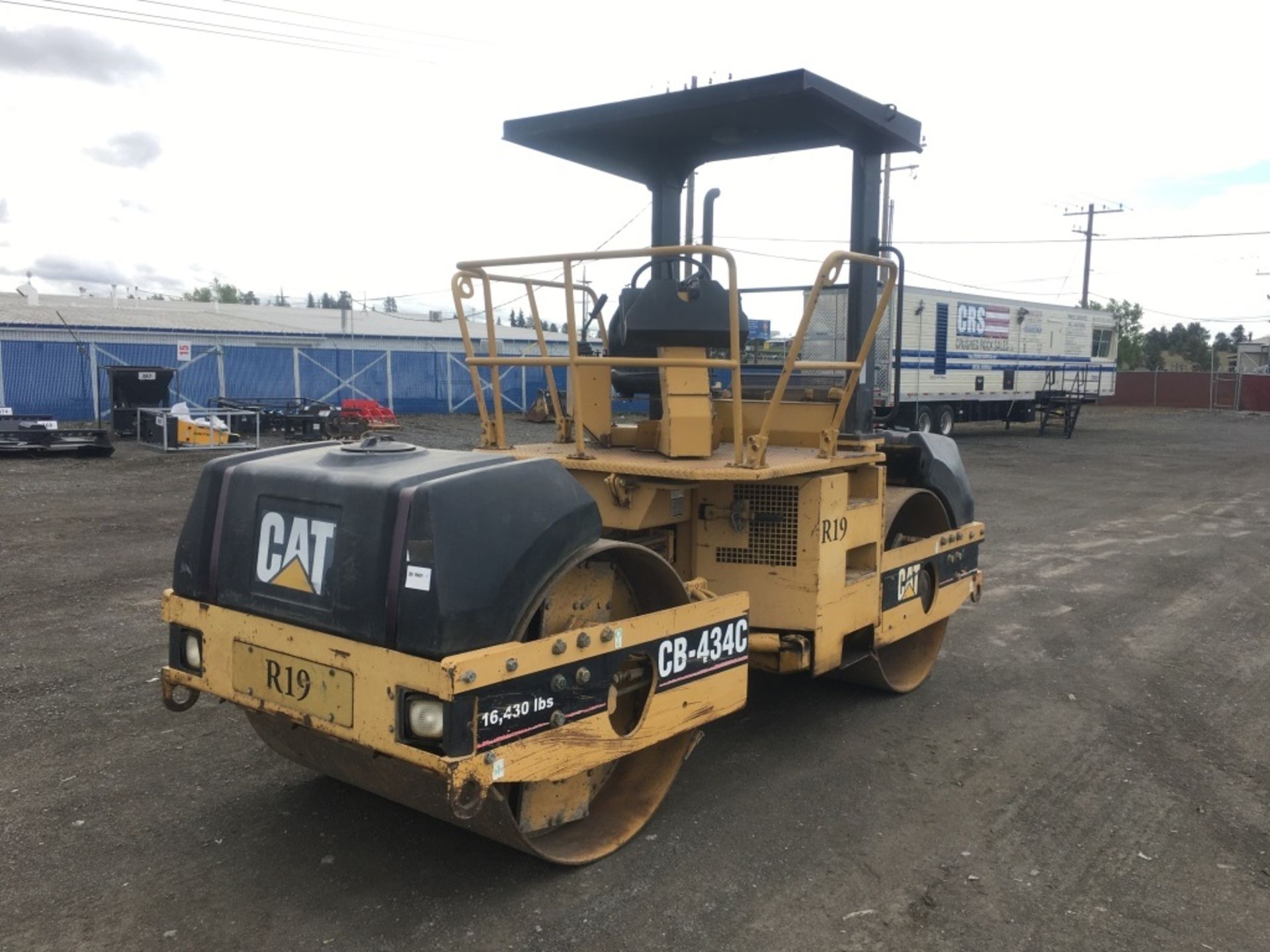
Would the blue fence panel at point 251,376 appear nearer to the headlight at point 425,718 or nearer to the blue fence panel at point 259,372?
the blue fence panel at point 259,372

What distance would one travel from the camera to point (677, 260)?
16.1 feet

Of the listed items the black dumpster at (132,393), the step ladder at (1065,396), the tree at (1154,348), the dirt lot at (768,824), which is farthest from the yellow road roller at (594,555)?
the tree at (1154,348)

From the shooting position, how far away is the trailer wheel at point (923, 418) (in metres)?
24.0

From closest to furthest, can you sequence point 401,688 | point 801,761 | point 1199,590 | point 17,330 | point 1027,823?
point 401,688 → point 1027,823 → point 801,761 → point 1199,590 → point 17,330

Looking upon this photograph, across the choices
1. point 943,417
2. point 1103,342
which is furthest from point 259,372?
point 1103,342

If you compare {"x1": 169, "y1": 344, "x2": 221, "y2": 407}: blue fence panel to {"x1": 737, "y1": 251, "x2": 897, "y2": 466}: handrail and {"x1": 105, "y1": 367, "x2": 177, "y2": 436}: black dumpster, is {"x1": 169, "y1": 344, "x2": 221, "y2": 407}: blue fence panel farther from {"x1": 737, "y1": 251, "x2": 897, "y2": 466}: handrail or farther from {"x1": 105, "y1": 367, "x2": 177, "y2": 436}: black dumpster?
{"x1": 737, "y1": 251, "x2": 897, "y2": 466}: handrail

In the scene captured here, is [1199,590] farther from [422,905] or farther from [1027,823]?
[422,905]

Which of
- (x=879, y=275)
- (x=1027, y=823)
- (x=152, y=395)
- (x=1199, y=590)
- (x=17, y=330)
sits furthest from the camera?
(x=17, y=330)

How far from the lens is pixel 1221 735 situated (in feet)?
16.4

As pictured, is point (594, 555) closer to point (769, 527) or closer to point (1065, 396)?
point (769, 527)

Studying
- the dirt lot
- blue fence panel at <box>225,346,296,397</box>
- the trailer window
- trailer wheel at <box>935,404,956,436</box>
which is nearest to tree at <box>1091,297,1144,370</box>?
the trailer window

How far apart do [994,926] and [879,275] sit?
9.62 feet

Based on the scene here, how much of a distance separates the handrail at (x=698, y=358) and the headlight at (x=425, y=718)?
1.39 m

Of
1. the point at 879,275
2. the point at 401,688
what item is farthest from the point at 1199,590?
the point at 401,688
